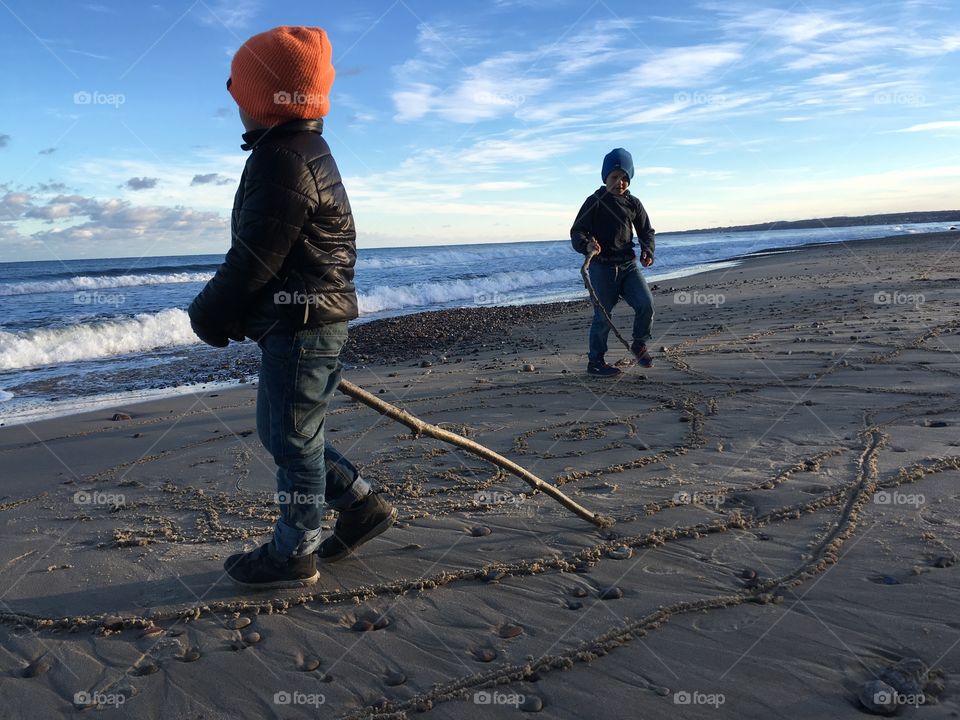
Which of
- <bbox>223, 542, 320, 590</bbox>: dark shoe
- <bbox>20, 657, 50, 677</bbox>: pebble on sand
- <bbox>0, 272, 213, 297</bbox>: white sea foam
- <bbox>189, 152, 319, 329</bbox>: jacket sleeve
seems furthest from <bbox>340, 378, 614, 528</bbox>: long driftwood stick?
<bbox>0, 272, 213, 297</bbox>: white sea foam

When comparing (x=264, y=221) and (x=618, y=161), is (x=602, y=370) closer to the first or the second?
(x=618, y=161)

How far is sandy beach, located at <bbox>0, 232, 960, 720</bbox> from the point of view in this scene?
8.41 feet

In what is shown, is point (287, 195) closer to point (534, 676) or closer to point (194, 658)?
point (194, 658)

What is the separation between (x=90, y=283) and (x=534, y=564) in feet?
136

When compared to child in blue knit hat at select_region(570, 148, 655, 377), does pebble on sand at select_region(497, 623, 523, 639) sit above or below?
below

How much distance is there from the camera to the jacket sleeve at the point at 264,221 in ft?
9.67

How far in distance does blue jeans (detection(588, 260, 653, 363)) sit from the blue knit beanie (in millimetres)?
1041

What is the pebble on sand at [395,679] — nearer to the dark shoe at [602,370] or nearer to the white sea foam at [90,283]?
the dark shoe at [602,370]

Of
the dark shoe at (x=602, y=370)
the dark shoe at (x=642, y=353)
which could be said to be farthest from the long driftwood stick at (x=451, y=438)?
the dark shoe at (x=642, y=353)

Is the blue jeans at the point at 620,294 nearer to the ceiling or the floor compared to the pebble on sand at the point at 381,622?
nearer to the ceiling

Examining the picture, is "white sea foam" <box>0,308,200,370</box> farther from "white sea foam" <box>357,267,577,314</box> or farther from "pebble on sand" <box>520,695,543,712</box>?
"pebble on sand" <box>520,695,543,712</box>

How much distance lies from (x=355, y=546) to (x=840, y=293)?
1377 centimetres

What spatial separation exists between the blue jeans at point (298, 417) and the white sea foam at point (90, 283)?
120ft

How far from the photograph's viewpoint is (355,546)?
3682 millimetres
